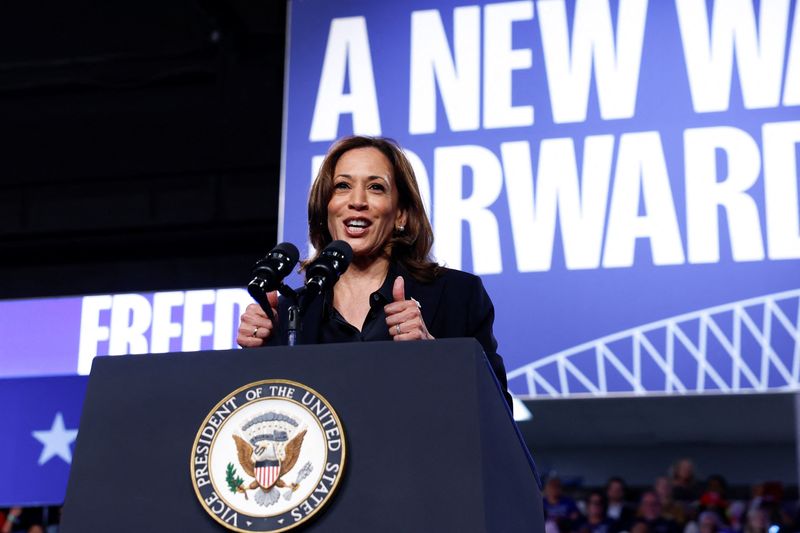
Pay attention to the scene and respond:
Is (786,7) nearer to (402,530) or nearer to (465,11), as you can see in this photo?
(465,11)

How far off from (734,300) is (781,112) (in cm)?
62

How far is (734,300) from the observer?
10.6ft

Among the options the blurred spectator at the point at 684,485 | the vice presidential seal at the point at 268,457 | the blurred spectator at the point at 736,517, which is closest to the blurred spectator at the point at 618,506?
the blurred spectator at the point at 684,485

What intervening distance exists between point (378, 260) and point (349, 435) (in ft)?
1.92

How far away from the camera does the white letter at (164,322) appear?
4.34 metres

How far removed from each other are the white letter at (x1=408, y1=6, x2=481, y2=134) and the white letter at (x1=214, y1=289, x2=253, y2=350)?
3.53 ft

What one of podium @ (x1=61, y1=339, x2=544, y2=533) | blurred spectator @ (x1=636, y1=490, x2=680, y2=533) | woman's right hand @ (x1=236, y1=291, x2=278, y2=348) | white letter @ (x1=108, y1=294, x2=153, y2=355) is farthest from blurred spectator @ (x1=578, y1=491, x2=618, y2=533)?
podium @ (x1=61, y1=339, x2=544, y2=533)

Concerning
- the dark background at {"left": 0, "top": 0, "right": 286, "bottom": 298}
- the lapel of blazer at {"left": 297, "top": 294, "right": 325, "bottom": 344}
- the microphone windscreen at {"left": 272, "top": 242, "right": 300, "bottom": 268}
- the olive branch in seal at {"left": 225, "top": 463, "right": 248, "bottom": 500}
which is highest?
the dark background at {"left": 0, "top": 0, "right": 286, "bottom": 298}

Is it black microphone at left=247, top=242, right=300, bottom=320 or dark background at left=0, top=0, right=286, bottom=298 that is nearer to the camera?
black microphone at left=247, top=242, right=300, bottom=320

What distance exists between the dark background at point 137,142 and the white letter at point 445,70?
1.65 meters

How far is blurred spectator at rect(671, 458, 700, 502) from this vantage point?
5547 mm

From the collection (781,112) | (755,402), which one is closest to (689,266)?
(781,112)

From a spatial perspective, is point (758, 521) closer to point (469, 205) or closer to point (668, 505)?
point (668, 505)

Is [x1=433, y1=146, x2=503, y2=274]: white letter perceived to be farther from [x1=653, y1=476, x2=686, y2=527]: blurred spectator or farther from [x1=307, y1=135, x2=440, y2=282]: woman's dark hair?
[x1=653, y1=476, x2=686, y2=527]: blurred spectator
